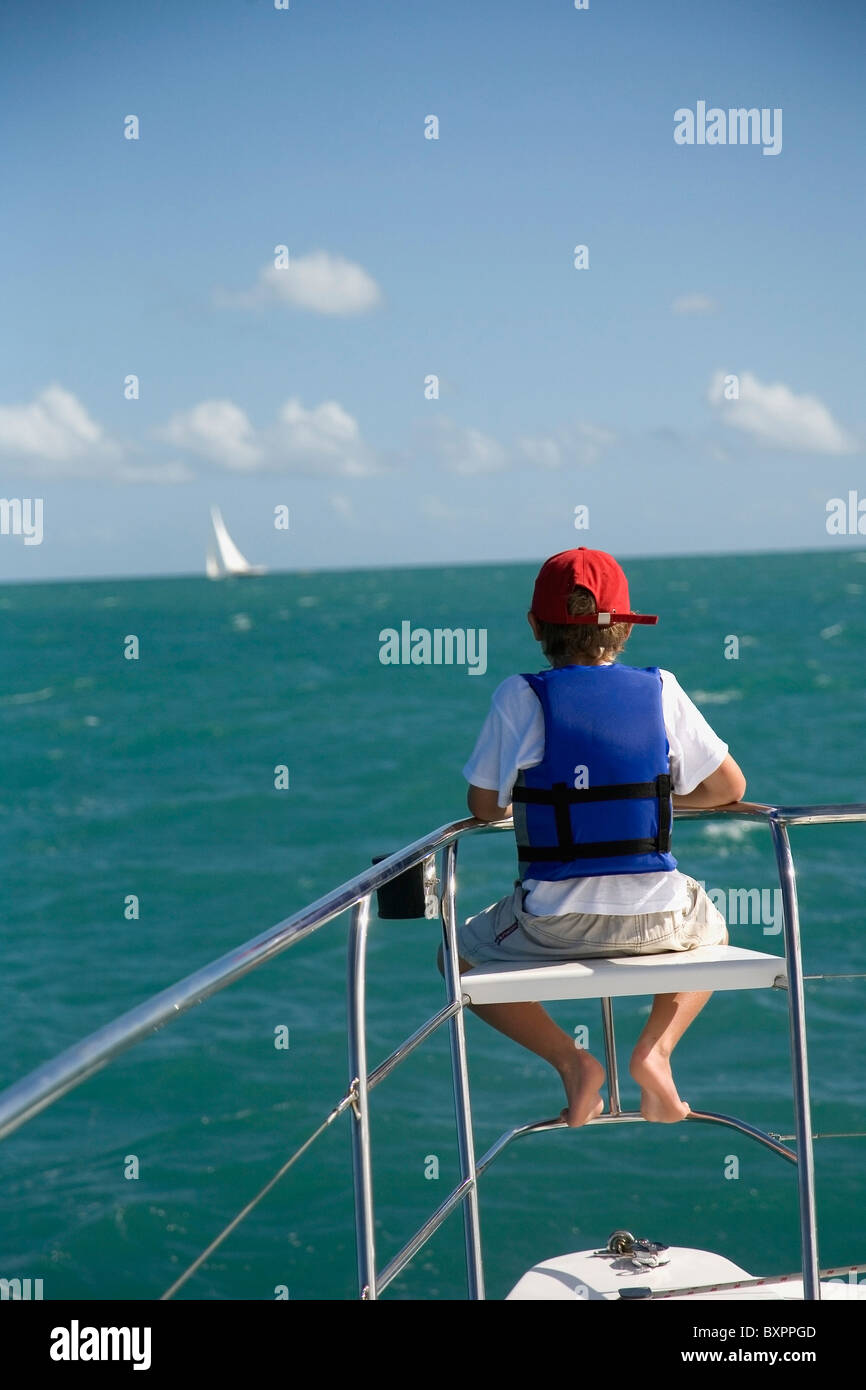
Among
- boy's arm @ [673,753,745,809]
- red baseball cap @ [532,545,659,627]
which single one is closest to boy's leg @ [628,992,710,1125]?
boy's arm @ [673,753,745,809]

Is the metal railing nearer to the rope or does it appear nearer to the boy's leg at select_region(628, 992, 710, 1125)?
the rope

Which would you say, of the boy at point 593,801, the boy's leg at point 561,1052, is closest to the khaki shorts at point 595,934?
the boy at point 593,801

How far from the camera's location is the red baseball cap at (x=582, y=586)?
2871 millimetres

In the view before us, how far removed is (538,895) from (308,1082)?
776cm

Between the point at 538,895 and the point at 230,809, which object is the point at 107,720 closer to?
the point at 230,809

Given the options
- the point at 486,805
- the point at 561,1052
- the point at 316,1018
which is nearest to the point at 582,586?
the point at 486,805

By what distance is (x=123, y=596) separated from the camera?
10338 centimetres

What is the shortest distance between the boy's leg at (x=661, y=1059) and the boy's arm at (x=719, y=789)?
15.4 inches

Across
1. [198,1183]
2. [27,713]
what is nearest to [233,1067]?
[198,1183]

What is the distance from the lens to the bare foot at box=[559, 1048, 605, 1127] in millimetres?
2795

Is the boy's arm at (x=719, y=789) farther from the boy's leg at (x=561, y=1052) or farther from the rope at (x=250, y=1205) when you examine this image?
the rope at (x=250, y=1205)

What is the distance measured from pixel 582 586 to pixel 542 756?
0.36 metres

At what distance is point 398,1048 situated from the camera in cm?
257

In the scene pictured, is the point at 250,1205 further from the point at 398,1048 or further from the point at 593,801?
the point at 593,801
